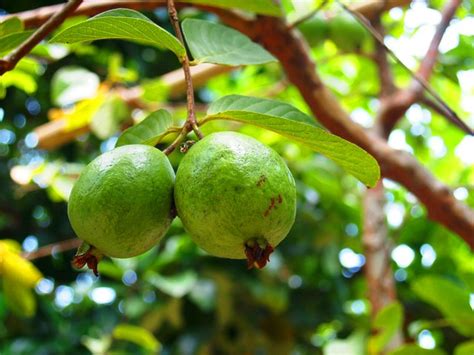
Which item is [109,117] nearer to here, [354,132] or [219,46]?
[354,132]

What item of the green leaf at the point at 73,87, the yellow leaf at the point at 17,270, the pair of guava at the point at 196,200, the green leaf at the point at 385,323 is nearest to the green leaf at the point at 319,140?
the pair of guava at the point at 196,200

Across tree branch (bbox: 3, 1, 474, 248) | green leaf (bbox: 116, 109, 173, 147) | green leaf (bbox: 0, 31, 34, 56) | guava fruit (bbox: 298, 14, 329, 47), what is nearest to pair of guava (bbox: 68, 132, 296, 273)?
green leaf (bbox: 116, 109, 173, 147)

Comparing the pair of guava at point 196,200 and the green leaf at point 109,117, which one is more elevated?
the pair of guava at point 196,200

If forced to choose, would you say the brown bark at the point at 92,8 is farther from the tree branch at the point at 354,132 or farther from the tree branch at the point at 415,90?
the tree branch at the point at 415,90

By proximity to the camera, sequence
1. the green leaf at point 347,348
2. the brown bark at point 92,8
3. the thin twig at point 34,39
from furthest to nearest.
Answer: the green leaf at point 347,348, the brown bark at point 92,8, the thin twig at point 34,39

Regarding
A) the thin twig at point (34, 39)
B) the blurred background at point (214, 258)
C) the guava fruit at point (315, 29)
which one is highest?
the thin twig at point (34, 39)

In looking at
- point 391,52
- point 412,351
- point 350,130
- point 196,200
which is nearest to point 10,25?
point 196,200

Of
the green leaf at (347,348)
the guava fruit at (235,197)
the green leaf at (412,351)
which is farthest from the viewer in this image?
the green leaf at (347,348)
